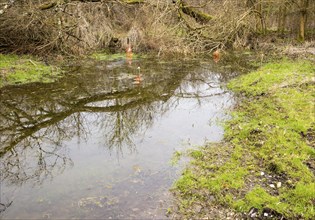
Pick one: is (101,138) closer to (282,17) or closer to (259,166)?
(259,166)

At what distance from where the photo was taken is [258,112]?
8.33 metres

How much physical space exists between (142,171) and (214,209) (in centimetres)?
168

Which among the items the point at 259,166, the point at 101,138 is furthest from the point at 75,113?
the point at 259,166

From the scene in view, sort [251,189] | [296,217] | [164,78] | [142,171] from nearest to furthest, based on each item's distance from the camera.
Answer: [296,217]
[251,189]
[142,171]
[164,78]

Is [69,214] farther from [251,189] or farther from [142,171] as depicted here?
[251,189]

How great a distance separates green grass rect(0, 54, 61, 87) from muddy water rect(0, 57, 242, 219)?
2.25ft

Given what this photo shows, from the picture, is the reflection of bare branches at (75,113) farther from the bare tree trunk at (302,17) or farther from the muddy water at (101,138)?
the bare tree trunk at (302,17)

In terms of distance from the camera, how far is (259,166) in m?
5.89

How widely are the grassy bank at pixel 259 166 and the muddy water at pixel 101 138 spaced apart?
0.46 meters

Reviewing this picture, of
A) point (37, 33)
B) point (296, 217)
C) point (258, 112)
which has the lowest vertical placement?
point (296, 217)

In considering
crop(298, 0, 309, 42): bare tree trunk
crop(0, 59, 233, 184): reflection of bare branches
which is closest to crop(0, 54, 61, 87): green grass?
crop(0, 59, 233, 184): reflection of bare branches

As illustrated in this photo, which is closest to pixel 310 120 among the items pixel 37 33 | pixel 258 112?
pixel 258 112

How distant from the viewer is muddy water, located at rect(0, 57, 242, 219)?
510 cm

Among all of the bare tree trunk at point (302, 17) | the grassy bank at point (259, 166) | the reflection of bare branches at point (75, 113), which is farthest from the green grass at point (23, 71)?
the bare tree trunk at point (302, 17)
